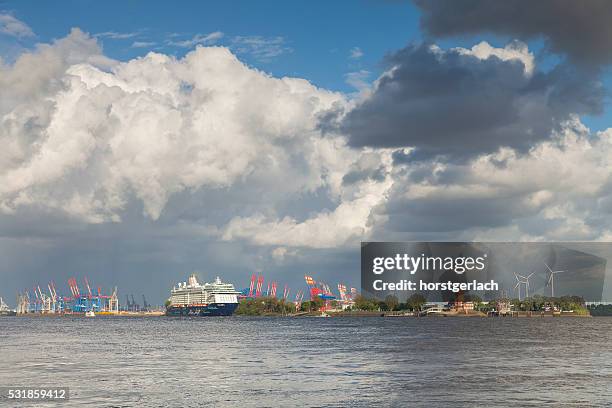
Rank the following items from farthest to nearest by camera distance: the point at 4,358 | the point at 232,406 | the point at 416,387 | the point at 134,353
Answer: the point at 134,353 < the point at 4,358 < the point at 416,387 < the point at 232,406

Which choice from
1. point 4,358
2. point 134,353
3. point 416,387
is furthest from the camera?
point 134,353

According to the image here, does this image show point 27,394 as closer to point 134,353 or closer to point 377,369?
point 377,369

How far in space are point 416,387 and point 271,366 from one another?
2459 cm

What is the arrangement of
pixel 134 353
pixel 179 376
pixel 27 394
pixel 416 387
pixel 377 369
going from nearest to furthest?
1. pixel 27 394
2. pixel 416 387
3. pixel 179 376
4. pixel 377 369
5. pixel 134 353

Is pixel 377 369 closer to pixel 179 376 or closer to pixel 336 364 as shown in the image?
pixel 336 364

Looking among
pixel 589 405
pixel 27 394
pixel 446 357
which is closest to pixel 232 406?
pixel 27 394

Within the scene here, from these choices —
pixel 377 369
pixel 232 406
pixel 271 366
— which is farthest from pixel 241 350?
pixel 232 406

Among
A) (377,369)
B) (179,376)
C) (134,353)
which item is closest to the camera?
(179,376)

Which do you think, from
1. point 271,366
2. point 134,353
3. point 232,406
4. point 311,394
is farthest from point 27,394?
point 134,353

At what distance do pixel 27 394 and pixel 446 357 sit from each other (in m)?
59.4

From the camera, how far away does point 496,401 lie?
56438mm

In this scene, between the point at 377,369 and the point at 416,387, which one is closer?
the point at 416,387

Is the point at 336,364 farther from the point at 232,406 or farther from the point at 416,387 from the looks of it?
the point at 232,406

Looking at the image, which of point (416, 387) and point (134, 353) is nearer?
point (416, 387)
